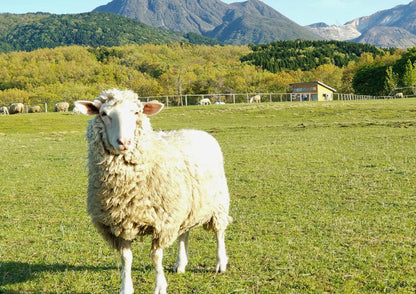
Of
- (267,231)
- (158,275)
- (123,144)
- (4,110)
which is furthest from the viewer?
(4,110)

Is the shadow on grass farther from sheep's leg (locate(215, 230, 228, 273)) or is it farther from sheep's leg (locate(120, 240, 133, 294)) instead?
sheep's leg (locate(215, 230, 228, 273))

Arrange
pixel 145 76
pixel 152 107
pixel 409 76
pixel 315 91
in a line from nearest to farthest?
pixel 152 107
pixel 315 91
pixel 409 76
pixel 145 76

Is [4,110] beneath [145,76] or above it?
beneath

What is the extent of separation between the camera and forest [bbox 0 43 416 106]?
94312 mm

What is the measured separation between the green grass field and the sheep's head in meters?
1.77

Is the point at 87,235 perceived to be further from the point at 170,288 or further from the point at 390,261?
the point at 390,261

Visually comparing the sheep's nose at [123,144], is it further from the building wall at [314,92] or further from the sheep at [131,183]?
the building wall at [314,92]

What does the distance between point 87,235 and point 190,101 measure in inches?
2823

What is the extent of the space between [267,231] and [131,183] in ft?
9.36

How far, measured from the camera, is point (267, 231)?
639cm

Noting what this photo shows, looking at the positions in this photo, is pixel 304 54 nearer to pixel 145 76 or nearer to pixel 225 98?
pixel 145 76

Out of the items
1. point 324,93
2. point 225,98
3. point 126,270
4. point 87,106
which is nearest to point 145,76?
point 225,98

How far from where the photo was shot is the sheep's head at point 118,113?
415 cm

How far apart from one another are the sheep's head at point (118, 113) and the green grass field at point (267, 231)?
1774 mm
